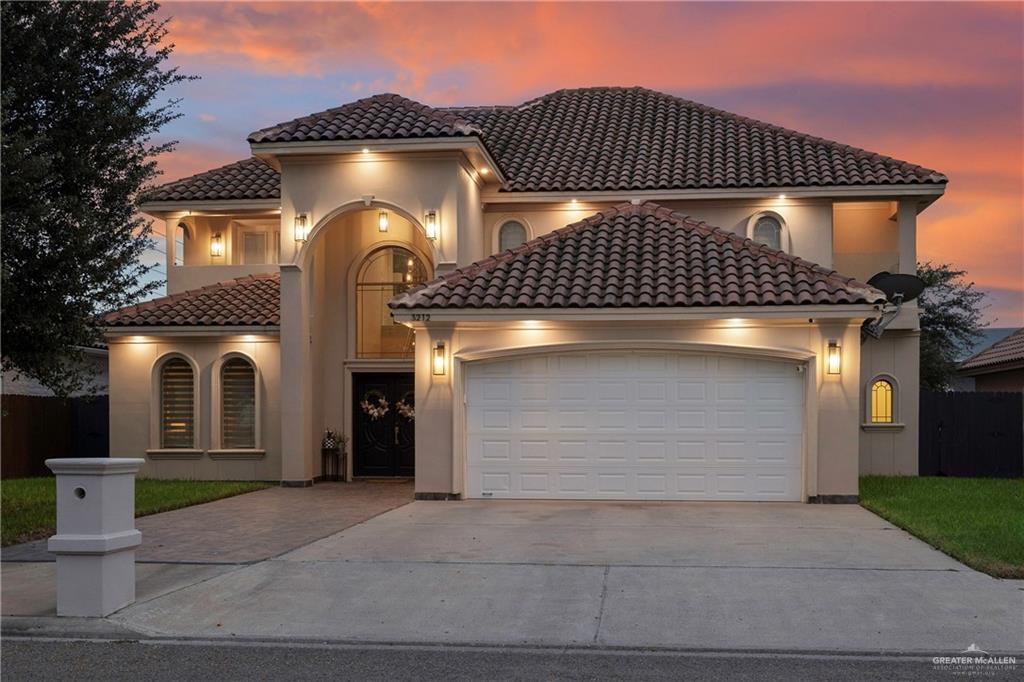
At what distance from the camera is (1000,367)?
96.4 ft

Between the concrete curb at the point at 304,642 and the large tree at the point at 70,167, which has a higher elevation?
the large tree at the point at 70,167

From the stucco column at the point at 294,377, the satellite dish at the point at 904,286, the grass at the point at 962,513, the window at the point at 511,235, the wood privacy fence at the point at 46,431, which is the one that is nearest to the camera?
the grass at the point at 962,513

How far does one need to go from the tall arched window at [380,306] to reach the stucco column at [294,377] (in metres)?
1.87

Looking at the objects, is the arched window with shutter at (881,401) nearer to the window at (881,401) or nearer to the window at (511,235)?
the window at (881,401)

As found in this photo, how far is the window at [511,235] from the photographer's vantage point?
22.3 m

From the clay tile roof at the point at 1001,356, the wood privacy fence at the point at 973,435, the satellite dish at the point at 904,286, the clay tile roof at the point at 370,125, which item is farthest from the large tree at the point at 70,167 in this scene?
the clay tile roof at the point at 1001,356

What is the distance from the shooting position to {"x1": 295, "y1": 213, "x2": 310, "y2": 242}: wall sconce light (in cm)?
1991

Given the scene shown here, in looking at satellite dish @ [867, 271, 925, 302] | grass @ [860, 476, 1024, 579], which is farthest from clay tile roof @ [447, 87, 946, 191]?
grass @ [860, 476, 1024, 579]

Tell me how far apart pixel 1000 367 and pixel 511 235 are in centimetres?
1514

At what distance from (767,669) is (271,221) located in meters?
18.1

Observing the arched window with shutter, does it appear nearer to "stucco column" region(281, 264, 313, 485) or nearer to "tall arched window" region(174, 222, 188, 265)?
"stucco column" region(281, 264, 313, 485)

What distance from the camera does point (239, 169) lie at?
24188 mm

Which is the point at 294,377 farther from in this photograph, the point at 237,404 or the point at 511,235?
the point at 511,235

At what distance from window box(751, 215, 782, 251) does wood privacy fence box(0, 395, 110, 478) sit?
45.7 ft
